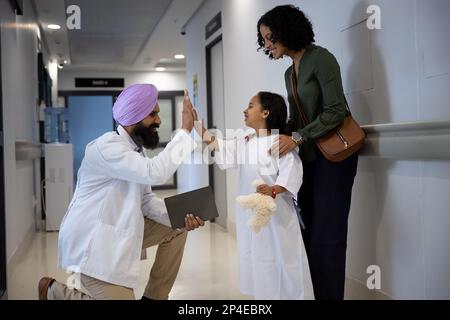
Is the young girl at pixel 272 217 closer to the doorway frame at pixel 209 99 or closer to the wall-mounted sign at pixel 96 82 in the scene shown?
the doorway frame at pixel 209 99

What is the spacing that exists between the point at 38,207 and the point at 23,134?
173cm

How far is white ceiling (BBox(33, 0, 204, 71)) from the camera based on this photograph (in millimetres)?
6066

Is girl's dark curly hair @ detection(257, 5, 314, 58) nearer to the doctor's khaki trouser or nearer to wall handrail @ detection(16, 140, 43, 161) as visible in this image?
the doctor's khaki trouser

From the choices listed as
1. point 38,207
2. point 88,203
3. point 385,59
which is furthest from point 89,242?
point 38,207

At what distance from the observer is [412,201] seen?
2201mm

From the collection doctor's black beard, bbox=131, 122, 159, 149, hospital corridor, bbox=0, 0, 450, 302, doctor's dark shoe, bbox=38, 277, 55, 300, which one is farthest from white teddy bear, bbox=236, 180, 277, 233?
doctor's dark shoe, bbox=38, 277, 55, 300

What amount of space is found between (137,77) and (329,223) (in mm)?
10500

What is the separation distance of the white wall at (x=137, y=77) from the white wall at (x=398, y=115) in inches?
351

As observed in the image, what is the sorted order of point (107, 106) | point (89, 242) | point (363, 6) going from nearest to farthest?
point (89, 242), point (363, 6), point (107, 106)

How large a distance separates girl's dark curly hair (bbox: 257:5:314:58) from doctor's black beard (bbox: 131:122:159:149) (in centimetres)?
72

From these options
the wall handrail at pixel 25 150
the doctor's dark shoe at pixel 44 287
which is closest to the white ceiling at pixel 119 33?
the wall handrail at pixel 25 150

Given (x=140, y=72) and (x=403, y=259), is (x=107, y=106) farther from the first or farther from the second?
(x=403, y=259)

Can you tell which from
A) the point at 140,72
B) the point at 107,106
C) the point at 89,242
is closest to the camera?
the point at 89,242

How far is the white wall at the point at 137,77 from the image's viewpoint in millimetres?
11719
